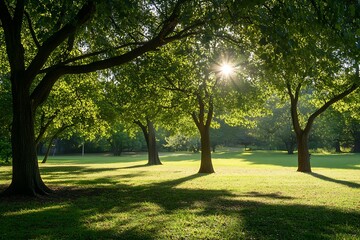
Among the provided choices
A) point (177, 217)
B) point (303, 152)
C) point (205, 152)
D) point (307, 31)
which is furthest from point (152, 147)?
point (177, 217)

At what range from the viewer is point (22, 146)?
12.2 metres

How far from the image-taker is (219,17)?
1031cm

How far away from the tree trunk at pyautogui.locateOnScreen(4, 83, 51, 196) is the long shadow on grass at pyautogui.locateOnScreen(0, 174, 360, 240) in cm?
126

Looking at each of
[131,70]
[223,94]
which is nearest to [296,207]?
[131,70]

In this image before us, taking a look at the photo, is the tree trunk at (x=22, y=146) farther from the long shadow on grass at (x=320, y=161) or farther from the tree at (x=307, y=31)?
the long shadow on grass at (x=320, y=161)

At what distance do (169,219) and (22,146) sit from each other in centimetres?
646

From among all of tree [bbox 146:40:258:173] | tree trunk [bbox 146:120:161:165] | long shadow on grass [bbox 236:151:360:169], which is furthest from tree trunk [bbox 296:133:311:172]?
tree trunk [bbox 146:120:161:165]

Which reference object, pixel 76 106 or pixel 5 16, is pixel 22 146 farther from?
pixel 76 106

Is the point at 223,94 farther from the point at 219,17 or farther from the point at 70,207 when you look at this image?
the point at 70,207

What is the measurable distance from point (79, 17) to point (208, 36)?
414 cm

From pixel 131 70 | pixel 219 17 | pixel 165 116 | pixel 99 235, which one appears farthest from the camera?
pixel 165 116

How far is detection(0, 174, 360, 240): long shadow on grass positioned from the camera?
6996 mm

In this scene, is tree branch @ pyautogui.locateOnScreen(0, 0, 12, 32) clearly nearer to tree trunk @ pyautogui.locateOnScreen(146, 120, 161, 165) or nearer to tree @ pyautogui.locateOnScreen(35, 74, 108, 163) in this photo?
tree @ pyautogui.locateOnScreen(35, 74, 108, 163)

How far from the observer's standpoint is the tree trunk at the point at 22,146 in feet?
40.2
